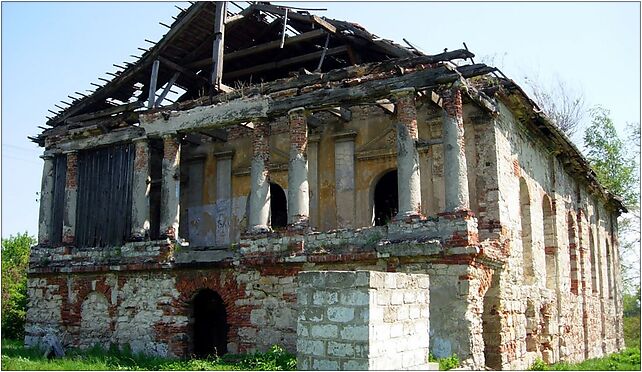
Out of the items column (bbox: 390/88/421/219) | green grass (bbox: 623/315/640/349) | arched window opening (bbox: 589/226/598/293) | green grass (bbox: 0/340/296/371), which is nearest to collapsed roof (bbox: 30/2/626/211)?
column (bbox: 390/88/421/219)

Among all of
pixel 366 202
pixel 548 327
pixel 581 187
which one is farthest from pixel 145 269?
pixel 581 187

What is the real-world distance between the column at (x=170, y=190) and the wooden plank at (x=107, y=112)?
180 centimetres

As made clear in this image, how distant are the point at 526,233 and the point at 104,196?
10.3 m

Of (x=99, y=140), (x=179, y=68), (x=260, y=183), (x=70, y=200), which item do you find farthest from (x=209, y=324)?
(x=179, y=68)

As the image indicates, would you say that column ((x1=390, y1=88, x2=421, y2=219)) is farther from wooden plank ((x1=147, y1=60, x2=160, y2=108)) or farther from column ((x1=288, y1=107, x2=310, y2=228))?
wooden plank ((x1=147, y1=60, x2=160, y2=108))

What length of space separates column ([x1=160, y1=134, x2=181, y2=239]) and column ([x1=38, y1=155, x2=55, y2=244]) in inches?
163

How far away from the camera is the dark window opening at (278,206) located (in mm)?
16266

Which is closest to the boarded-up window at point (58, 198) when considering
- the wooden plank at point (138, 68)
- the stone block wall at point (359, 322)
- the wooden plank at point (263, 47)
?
the wooden plank at point (138, 68)

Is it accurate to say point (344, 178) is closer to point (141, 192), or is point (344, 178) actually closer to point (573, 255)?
point (141, 192)

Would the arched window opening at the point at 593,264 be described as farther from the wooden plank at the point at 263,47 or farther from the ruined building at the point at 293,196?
the wooden plank at the point at 263,47

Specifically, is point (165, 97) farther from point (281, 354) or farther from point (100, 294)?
point (281, 354)

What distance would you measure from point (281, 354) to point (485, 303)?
13.0ft

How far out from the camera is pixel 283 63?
52.5ft

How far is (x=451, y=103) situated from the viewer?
11.6m
